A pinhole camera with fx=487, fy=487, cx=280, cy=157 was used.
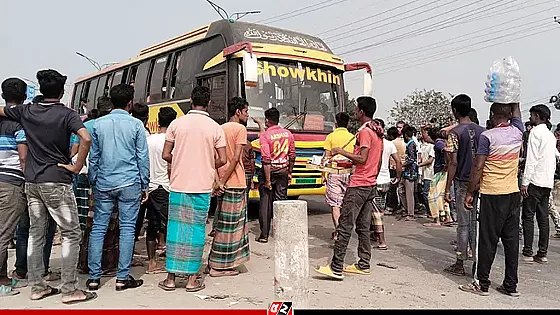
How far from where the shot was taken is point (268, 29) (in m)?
10.1

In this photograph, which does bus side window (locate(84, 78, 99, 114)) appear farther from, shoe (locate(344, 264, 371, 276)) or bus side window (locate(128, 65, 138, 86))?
shoe (locate(344, 264, 371, 276))

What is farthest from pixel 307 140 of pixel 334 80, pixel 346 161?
pixel 346 161

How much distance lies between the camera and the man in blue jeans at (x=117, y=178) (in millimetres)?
4664

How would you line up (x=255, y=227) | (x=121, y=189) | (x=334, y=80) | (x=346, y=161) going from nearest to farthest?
(x=121, y=189) → (x=346, y=161) → (x=255, y=227) → (x=334, y=80)

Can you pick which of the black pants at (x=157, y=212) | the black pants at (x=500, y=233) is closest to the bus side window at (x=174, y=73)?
the black pants at (x=157, y=212)

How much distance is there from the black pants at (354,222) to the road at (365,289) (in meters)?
0.22

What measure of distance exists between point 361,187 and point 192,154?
1834 millimetres

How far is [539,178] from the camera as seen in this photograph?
20.8 feet

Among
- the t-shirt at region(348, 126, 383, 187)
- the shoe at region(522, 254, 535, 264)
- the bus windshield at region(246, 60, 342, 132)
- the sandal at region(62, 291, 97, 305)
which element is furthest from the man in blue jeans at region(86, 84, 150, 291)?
the shoe at region(522, 254, 535, 264)

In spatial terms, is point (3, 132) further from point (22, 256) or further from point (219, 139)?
point (219, 139)

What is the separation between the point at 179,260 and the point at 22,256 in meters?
1.70

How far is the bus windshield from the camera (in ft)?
29.5

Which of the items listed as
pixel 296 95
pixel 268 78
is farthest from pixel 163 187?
pixel 296 95

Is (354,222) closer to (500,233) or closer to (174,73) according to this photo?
(500,233)
